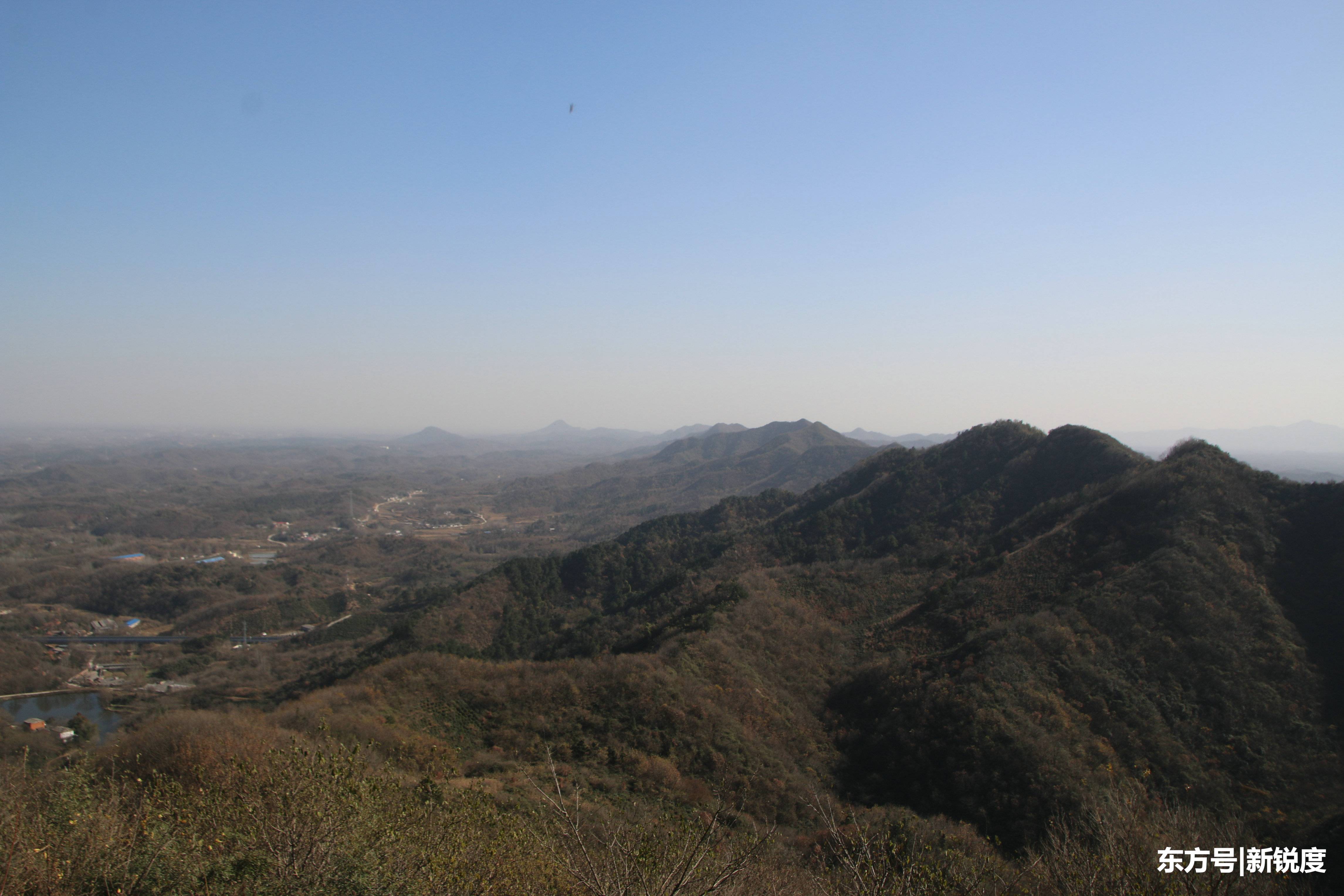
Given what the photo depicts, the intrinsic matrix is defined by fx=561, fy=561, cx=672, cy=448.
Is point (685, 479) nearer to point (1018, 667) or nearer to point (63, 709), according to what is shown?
point (63, 709)

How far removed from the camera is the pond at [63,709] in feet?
130

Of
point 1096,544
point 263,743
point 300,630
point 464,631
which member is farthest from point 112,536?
point 1096,544

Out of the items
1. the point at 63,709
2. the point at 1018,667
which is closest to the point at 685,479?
the point at 63,709

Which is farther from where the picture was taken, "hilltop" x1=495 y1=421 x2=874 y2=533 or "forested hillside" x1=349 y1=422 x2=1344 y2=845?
"hilltop" x1=495 y1=421 x2=874 y2=533

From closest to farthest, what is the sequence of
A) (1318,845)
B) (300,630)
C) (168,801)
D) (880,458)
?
1. (168,801)
2. (1318,845)
3. (300,630)
4. (880,458)

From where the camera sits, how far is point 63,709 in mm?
43062

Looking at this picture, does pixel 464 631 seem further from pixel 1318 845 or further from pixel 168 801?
pixel 1318 845

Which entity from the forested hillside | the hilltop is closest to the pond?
the forested hillside

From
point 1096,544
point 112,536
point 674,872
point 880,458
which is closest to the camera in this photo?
point 674,872

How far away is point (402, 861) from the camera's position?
7.67 m

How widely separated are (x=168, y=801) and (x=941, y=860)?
15.0 metres

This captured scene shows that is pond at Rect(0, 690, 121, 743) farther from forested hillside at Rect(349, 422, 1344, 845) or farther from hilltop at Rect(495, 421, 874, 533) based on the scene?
hilltop at Rect(495, 421, 874, 533)

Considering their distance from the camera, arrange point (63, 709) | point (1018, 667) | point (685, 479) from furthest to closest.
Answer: point (685, 479), point (63, 709), point (1018, 667)

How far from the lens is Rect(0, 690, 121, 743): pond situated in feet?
130
